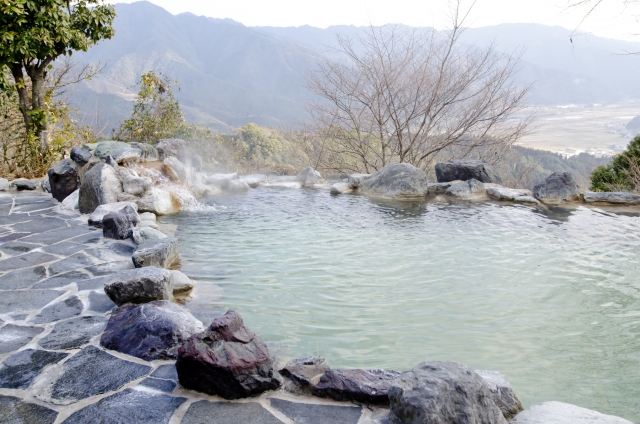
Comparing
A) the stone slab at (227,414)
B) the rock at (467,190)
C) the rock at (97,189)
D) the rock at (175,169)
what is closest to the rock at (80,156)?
the rock at (97,189)

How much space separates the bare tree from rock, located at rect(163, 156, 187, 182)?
154 inches

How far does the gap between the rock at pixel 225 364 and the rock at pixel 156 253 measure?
199 cm

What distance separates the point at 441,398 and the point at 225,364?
3.62 ft

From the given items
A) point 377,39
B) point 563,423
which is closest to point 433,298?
point 563,423

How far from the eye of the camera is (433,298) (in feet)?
13.1

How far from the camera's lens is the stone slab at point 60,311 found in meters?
3.09

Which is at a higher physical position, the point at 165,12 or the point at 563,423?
the point at 165,12

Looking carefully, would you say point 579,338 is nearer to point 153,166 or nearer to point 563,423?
point 563,423

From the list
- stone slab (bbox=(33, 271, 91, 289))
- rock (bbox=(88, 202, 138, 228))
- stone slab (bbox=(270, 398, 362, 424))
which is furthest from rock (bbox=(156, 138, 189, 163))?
stone slab (bbox=(270, 398, 362, 424))

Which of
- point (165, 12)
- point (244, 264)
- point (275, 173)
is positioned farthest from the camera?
point (165, 12)

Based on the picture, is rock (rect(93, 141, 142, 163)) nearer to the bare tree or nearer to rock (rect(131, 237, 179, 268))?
rock (rect(131, 237, 179, 268))

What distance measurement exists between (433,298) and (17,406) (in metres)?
3.17

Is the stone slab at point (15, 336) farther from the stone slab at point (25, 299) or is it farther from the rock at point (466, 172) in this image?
the rock at point (466, 172)

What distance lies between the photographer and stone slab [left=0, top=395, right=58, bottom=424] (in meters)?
2.01
